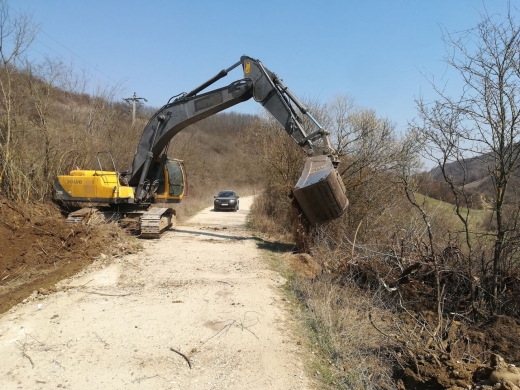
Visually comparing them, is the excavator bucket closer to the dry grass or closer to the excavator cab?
the dry grass

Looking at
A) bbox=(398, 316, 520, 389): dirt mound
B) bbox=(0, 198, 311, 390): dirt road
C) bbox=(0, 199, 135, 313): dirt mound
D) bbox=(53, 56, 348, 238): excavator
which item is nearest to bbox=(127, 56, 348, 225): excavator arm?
bbox=(53, 56, 348, 238): excavator

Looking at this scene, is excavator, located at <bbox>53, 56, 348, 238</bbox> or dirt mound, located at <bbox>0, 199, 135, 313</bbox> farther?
excavator, located at <bbox>53, 56, 348, 238</bbox>

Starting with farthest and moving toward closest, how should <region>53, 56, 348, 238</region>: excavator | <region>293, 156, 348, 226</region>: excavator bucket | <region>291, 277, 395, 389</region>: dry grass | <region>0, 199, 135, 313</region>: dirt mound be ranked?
1. <region>53, 56, 348, 238</region>: excavator
2. <region>293, 156, 348, 226</region>: excavator bucket
3. <region>0, 199, 135, 313</region>: dirt mound
4. <region>291, 277, 395, 389</region>: dry grass

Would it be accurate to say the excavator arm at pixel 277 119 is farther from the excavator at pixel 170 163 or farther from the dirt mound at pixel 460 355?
the dirt mound at pixel 460 355

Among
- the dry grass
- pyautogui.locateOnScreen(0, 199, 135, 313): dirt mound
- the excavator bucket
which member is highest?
the excavator bucket

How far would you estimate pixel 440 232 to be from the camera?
24.1ft

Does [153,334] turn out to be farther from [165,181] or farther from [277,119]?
[165,181]

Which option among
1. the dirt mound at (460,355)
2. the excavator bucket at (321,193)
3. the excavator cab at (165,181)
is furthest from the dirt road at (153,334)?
the excavator cab at (165,181)

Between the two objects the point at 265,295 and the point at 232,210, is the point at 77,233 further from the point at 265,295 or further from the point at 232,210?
the point at 232,210

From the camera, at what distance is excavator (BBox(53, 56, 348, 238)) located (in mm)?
9938

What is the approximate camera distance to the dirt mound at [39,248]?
23.3 ft

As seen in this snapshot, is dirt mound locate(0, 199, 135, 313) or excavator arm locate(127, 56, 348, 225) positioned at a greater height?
excavator arm locate(127, 56, 348, 225)

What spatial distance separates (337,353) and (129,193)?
928 centimetres

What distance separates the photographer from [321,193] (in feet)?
27.6
